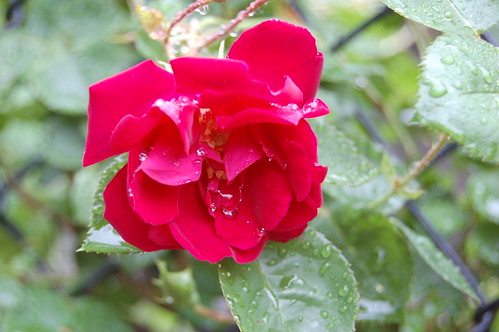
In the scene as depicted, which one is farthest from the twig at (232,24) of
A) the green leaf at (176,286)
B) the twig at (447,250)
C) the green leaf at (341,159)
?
the twig at (447,250)

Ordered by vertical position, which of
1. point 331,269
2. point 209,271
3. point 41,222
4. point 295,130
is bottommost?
point 41,222

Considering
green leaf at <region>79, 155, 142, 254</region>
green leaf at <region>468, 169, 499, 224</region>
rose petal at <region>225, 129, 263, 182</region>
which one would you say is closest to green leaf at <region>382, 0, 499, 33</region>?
rose petal at <region>225, 129, 263, 182</region>

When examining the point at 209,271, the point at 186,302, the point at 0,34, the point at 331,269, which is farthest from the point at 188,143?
the point at 0,34

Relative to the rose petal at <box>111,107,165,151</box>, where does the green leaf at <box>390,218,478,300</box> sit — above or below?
below

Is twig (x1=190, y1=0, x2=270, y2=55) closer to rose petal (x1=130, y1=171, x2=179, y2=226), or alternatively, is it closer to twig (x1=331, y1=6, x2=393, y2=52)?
rose petal (x1=130, y1=171, x2=179, y2=226)

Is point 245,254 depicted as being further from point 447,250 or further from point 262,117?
point 447,250

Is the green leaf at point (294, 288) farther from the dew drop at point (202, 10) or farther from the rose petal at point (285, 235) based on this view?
the dew drop at point (202, 10)

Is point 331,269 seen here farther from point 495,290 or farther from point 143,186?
point 495,290
